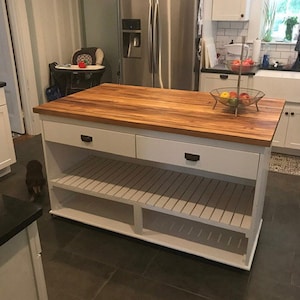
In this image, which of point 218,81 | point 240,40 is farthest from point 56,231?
point 240,40

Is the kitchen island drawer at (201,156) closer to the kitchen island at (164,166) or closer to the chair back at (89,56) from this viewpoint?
the kitchen island at (164,166)

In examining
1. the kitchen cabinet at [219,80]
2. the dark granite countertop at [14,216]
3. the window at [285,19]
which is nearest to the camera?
the dark granite countertop at [14,216]

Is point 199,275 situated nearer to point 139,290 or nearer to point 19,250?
point 139,290

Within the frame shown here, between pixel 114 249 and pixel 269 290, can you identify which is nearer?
pixel 269 290

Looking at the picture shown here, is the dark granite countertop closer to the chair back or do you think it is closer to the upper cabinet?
the upper cabinet

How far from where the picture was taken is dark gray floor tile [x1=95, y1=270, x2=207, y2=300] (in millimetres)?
1907

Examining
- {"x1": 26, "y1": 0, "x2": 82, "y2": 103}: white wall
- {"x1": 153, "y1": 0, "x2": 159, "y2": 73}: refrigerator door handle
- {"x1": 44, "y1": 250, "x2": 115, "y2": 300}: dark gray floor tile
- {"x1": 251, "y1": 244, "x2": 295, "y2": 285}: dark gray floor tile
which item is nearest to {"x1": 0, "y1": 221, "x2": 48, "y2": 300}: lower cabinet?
{"x1": 44, "y1": 250, "x2": 115, "y2": 300}: dark gray floor tile

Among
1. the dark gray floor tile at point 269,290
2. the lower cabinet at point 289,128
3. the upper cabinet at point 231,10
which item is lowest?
the dark gray floor tile at point 269,290

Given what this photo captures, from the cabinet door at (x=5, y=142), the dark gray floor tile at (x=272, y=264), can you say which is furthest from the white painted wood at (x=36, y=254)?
the cabinet door at (x=5, y=142)

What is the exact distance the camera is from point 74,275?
2.07 meters

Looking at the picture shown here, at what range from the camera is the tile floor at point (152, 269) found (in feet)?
6.35

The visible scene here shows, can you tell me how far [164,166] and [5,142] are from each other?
5.02 feet

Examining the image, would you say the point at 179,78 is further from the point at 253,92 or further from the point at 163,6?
the point at 253,92

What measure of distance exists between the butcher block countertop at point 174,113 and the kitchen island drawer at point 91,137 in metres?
0.08
